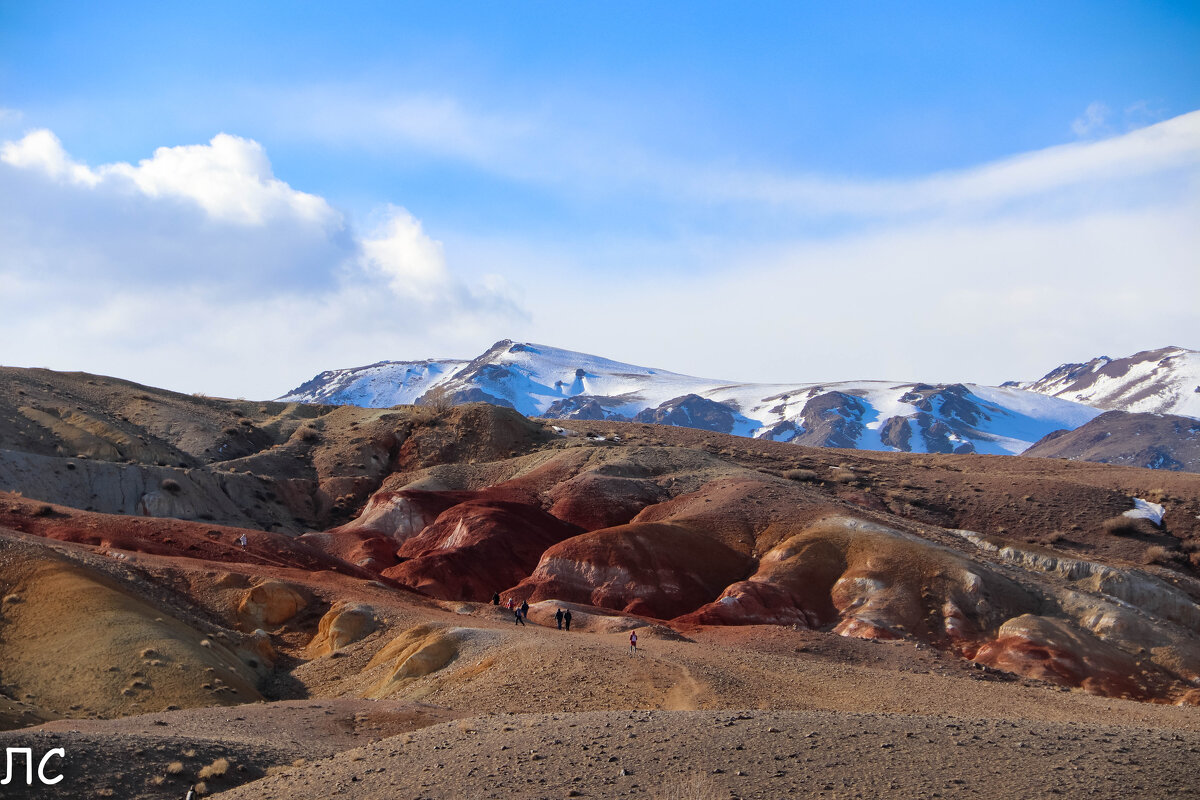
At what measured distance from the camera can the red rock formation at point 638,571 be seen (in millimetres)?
52938

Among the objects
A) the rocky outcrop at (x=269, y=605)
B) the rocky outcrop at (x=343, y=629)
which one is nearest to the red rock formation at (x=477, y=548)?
the rocky outcrop at (x=269, y=605)

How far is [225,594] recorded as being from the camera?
38188mm

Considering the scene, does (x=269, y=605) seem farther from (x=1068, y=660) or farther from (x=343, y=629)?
(x=1068, y=660)

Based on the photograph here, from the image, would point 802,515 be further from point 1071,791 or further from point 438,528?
point 1071,791

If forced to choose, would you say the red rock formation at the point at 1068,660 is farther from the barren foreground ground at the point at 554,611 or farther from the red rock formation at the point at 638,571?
the red rock formation at the point at 638,571

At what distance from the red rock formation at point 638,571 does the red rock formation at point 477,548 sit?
272 cm

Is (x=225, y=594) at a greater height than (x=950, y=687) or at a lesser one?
greater

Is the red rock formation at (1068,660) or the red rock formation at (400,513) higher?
the red rock formation at (400,513)

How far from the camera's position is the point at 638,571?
177ft

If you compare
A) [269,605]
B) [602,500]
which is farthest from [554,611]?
[602,500]

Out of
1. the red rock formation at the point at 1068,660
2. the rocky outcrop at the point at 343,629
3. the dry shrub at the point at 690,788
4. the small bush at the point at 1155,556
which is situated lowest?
the red rock formation at the point at 1068,660

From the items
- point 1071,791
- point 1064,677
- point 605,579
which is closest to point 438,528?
point 605,579

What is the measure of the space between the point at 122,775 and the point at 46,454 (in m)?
54.6

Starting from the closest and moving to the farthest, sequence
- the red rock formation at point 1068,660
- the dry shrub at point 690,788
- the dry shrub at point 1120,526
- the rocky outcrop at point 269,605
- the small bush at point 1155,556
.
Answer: the dry shrub at point 690,788
the rocky outcrop at point 269,605
the red rock formation at point 1068,660
the small bush at point 1155,556
the dry shrub at point 1120,526
